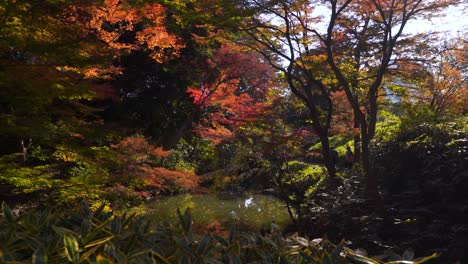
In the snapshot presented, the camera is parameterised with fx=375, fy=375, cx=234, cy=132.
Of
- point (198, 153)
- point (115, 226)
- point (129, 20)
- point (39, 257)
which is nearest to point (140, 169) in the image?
point (129, 20)

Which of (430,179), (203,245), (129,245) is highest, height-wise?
(430,179)

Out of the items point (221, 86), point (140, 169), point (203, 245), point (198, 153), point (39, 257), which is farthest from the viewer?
point (198, 153)

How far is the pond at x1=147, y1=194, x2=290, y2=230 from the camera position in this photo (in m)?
8.52

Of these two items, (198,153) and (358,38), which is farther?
(198,153)

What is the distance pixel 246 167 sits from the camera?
7.88m

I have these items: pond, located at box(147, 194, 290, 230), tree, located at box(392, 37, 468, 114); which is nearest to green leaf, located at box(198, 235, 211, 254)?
pond, located at box(147, 194, 290, 230)

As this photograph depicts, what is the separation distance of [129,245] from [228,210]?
8.67 m

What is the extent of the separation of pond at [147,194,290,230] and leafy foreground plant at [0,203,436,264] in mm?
5903

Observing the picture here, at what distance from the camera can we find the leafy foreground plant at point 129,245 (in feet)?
4.46

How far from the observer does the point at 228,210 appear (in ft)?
33.2

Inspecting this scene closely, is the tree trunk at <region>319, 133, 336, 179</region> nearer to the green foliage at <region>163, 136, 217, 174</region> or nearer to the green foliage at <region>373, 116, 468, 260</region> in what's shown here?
the green foliage at <region>373, 116, 468, 260</region>

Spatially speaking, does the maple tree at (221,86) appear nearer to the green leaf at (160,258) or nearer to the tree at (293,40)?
the tree at (293,40)

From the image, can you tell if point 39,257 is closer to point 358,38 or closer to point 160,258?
point 160,258

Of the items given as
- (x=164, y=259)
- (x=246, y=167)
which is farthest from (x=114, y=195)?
(x=164, y=259)
